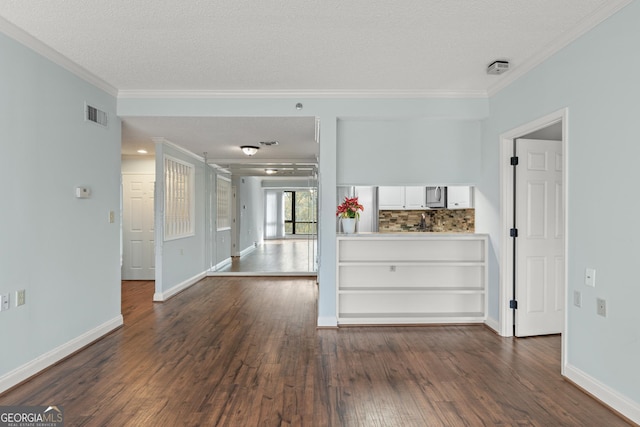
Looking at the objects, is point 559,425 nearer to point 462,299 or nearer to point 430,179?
point 462,299

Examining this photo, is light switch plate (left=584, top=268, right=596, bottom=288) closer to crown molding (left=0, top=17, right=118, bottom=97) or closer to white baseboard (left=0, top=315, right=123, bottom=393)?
white baseboard (left=0, top=315, right=123, bottom=393)

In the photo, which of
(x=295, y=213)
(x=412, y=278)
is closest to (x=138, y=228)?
Answer: (x=412, y=278)

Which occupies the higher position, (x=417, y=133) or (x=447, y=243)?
(x=417, y=133)

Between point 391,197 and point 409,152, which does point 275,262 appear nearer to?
point 391,197

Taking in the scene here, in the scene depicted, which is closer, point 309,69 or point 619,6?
point 619,6

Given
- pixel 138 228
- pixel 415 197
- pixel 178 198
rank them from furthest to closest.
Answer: pixel 138 228
pixel 178 198
pixel 415 197

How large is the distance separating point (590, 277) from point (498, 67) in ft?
6.69

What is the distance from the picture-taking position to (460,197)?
17.3ft

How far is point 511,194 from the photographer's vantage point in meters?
4.04

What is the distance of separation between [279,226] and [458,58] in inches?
507

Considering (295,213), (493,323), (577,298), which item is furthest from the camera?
(295,213)

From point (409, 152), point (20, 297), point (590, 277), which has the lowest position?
point (20, 297)

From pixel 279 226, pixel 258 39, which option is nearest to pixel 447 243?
pixel 258 39

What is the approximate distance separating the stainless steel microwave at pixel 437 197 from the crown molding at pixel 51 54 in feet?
14.5
